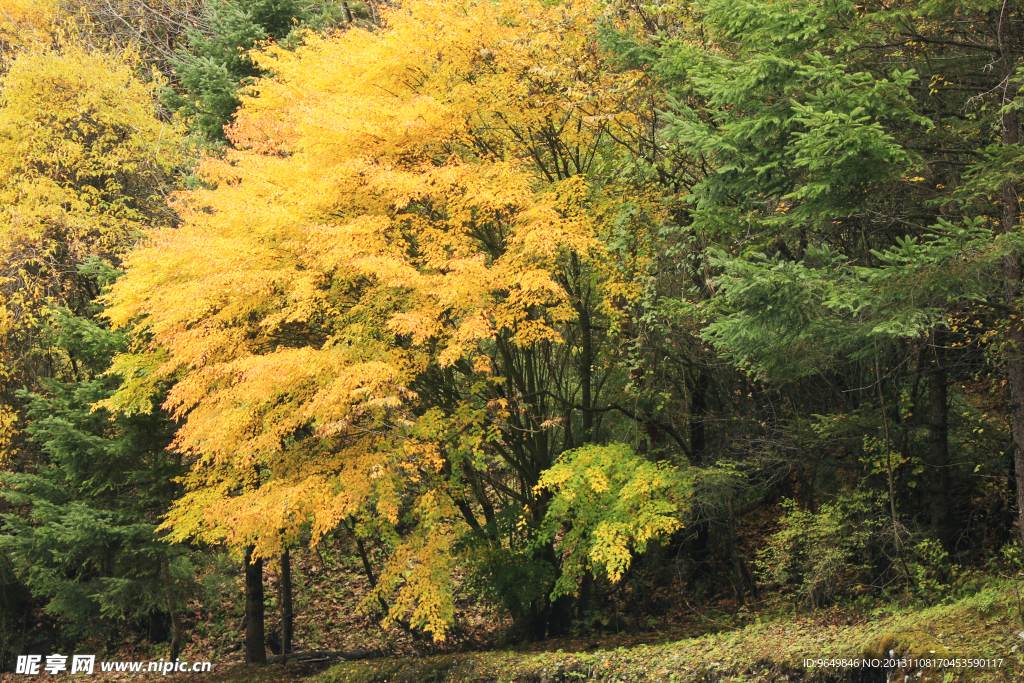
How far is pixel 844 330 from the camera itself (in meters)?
7.06

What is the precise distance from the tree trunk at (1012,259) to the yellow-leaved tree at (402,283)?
3.91 metres

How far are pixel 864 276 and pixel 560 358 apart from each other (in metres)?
7.06

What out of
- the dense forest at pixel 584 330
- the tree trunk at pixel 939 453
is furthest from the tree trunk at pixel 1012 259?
the tree trunk at pixel 939 453

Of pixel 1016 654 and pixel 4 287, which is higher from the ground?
pixel 4 287

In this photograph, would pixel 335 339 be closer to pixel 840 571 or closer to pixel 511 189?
pixel 511 189

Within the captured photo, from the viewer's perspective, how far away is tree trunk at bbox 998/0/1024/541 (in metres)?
6.87

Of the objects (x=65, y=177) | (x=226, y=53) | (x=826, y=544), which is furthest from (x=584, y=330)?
(x=65, y=177)

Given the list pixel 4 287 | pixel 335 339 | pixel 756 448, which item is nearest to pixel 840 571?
pixel 756 448

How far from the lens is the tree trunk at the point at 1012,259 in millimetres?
6871

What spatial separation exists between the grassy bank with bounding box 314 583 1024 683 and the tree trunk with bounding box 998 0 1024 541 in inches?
44.9

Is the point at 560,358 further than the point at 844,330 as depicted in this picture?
Yes

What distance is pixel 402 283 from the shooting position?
29.8 feet

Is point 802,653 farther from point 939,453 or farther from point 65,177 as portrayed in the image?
point 65,177

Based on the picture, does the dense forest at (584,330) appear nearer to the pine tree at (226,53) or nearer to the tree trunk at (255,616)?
the tree trunk at (255,616)
